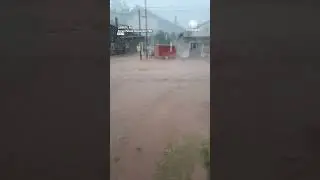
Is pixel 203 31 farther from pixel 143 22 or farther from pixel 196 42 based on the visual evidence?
pixel 143 22

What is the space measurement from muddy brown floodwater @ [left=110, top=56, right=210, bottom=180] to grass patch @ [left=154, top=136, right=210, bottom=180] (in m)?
0.03

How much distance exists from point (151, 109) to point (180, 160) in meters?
0.30

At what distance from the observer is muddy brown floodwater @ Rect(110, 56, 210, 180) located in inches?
Result: 67.2

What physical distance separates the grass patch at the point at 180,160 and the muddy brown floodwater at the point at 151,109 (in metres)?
0.03

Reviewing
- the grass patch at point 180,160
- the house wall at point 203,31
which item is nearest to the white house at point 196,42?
the house wall at point 203,31

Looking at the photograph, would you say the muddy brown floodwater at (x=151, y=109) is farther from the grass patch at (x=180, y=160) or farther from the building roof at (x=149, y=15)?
the building roof at (x=149, y=15)

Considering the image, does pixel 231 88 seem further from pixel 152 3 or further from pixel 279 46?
pixel 152 3

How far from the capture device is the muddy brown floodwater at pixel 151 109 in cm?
171

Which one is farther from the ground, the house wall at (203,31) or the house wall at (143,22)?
the house wall at (143,22)
